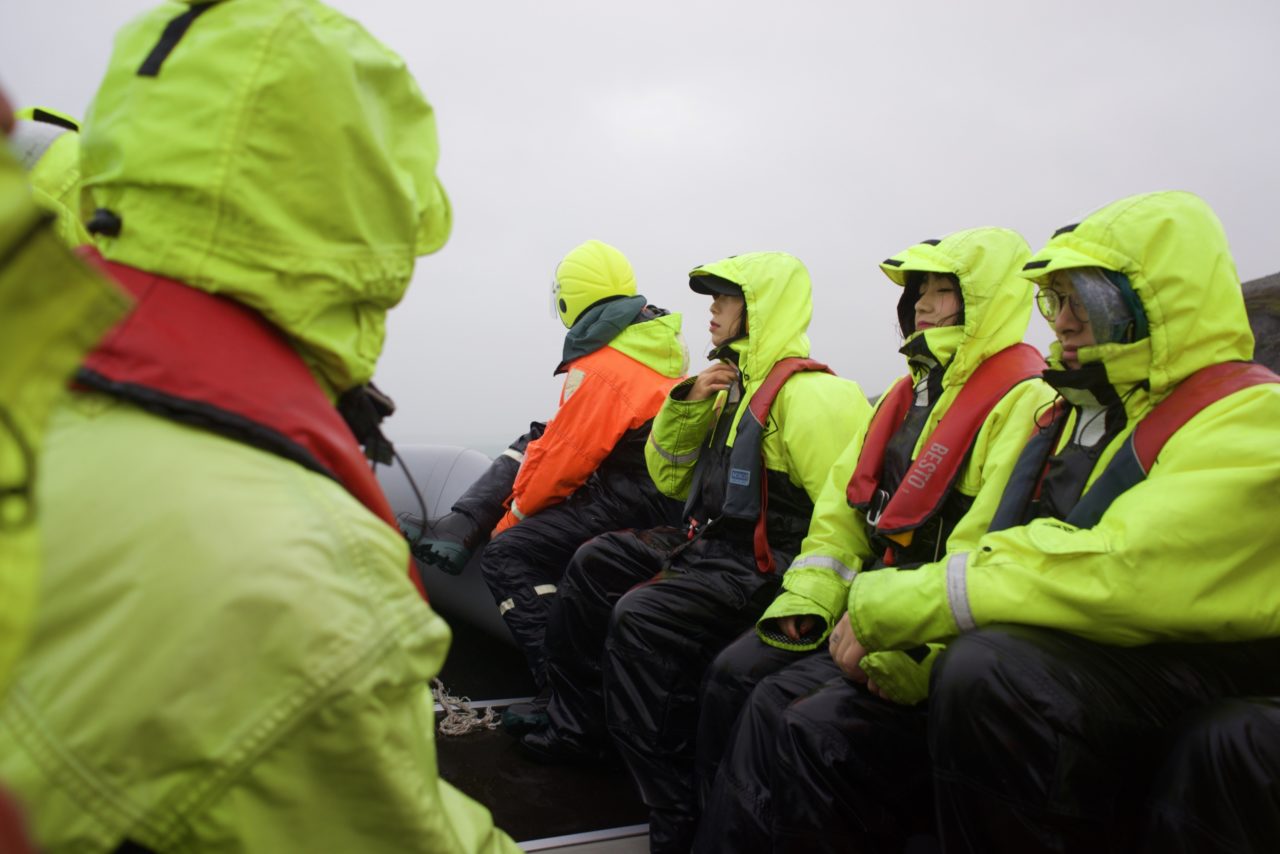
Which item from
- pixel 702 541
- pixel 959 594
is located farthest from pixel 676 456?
pixel 959 594

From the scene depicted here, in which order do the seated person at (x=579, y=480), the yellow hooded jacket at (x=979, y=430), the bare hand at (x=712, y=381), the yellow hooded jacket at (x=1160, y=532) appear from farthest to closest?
the seated person at (x=579, y=480) → the bare hand at (x=712, y=381) → the yellow hooded jacket at (x=979, y=430) → the yellow hooded jacket at (x=1160, y=532)

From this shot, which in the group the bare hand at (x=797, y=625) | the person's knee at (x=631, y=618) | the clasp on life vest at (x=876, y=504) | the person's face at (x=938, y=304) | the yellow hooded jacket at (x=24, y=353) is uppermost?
the yellow hooded jacket at (x=24, y=353)

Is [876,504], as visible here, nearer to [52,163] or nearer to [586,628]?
[586,628]

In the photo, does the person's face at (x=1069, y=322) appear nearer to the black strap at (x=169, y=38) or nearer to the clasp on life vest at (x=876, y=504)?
the clasp on life vest at (x=876, y=504)

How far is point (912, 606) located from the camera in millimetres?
1835

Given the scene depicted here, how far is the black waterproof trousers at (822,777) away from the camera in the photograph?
1.86 meters

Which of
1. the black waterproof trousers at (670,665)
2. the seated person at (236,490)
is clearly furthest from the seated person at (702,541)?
the seated person at (236,490)

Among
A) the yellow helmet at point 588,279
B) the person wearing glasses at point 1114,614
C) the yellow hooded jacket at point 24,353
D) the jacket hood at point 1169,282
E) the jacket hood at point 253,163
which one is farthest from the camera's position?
the yellow helmet at point 588,279

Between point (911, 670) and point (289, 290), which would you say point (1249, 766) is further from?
point (289, 290)

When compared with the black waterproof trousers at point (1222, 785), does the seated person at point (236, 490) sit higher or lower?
higher

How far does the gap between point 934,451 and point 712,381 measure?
Result: 3.46 ft

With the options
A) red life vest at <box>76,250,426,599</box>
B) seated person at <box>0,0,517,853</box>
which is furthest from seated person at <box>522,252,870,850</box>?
red life vest at <box>76,250,426,599</box>

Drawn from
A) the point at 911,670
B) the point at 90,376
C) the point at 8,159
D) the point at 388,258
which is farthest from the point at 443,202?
the point at 911,670

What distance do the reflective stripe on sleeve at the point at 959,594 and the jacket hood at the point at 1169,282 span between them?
583 millimetres
